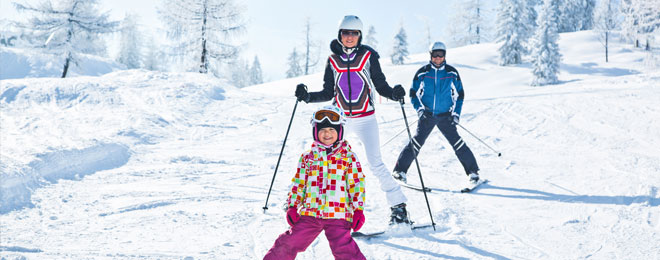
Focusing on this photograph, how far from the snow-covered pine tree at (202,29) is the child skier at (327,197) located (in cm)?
2227

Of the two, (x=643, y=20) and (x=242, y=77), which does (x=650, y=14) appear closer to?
(x=643, y=20)

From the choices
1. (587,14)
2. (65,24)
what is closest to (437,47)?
(65,24)

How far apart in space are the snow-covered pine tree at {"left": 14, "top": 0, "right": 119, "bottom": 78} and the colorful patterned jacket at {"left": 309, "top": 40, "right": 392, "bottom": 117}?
23.3 metres

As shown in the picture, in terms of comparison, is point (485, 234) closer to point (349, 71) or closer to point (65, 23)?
point (349, 71)

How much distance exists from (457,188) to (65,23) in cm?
2532

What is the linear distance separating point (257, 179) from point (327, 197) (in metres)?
3.11

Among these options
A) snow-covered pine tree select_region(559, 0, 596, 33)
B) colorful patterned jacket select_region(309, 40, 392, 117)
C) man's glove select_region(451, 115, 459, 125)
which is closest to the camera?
colorful patterned jacket select_region(309, 40, 392, 117)

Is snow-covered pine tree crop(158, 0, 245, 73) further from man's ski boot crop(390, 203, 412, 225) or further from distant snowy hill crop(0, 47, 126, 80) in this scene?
man's ski boot crop(390, 203, 412, 225)

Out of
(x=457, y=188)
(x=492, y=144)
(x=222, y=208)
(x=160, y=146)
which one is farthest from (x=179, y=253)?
(x=492, y=144)

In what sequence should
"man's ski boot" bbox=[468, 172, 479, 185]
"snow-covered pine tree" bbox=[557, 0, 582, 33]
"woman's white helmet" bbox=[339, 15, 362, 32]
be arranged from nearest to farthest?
1. "woman's white helmet" bbox=[339, 15, 362, 32]
2. "man's ski boot" bbox=[468, 172, 479, 185]
3. "snow-covered pine tree" bbox=[557, 0, 582, 33]

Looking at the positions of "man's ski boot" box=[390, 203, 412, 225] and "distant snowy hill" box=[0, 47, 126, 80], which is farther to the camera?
"distant snowy hill" box=[0, 47, 126, 80]

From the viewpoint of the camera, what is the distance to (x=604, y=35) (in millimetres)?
40031

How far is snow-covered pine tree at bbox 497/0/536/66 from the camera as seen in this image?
35.6m

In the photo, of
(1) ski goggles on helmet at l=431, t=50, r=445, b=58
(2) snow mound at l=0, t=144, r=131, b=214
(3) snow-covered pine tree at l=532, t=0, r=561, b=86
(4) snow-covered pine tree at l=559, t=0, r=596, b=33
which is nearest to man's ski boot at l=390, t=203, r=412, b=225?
(1) ski goggles on helmet at l=431, t=50, r=445, b=58
